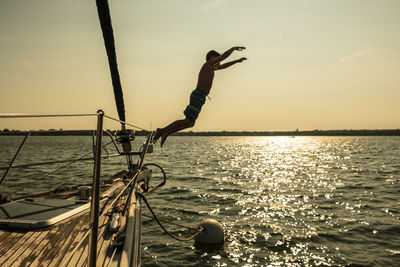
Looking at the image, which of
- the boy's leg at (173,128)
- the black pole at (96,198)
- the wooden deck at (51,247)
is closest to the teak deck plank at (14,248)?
the wooden deck at (51,247)

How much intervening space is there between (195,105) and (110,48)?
2048 millimetres

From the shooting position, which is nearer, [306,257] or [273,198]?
[306,257]

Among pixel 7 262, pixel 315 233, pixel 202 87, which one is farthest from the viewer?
pixel 315 233

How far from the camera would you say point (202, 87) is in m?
5.65

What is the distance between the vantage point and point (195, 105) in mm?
5695

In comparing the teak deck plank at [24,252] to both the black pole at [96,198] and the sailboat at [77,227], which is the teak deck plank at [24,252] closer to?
the sailboat at [77,227]

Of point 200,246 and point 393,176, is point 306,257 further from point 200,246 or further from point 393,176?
point 393,176

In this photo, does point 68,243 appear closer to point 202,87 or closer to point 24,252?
point 24,252

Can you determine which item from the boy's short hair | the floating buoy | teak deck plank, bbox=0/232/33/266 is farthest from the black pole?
the floating buoy

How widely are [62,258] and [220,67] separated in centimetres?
458

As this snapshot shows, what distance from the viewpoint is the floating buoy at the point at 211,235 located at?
8094 mm

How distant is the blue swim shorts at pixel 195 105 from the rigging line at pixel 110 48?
1745 mm

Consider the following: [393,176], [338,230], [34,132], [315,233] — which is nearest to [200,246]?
[315,233]

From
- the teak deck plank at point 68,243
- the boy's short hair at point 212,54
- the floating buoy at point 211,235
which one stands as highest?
the boy's short hair at point 212,54
